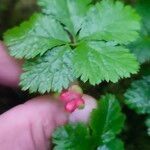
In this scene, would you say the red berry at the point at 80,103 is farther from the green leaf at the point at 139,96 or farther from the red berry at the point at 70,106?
the green leaf at the point at 139,96

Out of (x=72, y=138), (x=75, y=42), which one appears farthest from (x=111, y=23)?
(x=72, y=138)

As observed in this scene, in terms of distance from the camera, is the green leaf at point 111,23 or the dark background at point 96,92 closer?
the green leaf at point 111,23

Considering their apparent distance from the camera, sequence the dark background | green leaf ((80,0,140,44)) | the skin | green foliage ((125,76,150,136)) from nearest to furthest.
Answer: the skin < green leaf ((80,0,140,44)) < green foliage ((125,76,150,136)) < the dark background

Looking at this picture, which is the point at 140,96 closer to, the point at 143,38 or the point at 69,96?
the point at 143,38

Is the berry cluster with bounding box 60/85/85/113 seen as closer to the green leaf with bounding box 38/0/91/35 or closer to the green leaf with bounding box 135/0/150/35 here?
the green leaf with bounding box 38/0/91/35

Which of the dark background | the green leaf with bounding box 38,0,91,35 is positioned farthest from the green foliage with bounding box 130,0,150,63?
the green leaf with bounding box 38,0,91,35

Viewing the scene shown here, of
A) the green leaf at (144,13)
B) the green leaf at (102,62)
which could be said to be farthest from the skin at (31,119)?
the green leaf at (144,13)
